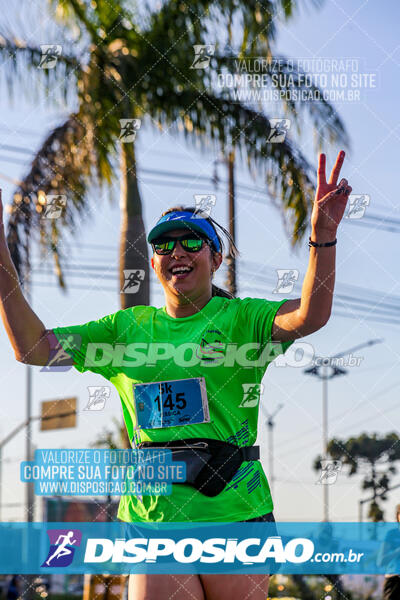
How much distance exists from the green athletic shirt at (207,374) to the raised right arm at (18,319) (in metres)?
0.10

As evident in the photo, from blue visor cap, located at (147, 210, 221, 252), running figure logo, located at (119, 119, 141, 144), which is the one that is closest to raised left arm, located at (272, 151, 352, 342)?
blue visor cap, located at (147, 210, 221, 252)

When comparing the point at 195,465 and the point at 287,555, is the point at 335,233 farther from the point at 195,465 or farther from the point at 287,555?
the point at 287,555

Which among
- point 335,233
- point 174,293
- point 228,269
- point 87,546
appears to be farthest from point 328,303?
point 228,269

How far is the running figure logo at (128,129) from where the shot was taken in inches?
356

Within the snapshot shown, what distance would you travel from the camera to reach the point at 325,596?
8812 mm

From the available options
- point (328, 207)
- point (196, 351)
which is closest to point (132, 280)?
point (196, 351)

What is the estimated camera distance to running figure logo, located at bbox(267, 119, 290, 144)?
938 centimetres

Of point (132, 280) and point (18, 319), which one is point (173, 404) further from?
point (132, 280)

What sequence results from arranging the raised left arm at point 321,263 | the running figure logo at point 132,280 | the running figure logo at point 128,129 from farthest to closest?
1. the running figure logo at point 128,129
2. the running figure logo at point 132,280
3. the raised left arm at point 321,263

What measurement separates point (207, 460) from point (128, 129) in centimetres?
666

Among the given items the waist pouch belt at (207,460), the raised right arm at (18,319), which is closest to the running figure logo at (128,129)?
the raised right arm at (18,319)

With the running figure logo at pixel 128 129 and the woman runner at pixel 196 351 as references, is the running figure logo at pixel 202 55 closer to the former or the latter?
the running figure logo at pixel 128 129

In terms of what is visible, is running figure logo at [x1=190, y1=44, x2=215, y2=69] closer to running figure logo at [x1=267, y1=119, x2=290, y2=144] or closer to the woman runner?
running figure logo at [x1=267, y1=119, x2=290, y2=144]

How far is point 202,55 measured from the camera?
30.1 ft
